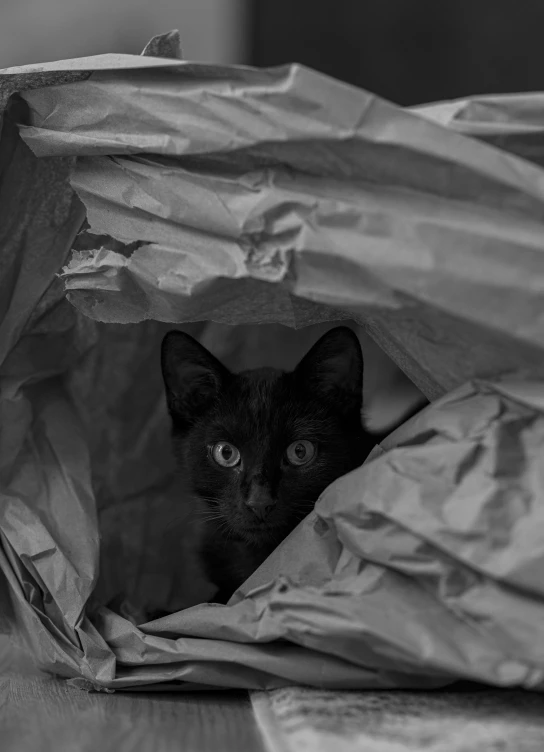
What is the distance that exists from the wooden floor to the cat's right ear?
0.55 m

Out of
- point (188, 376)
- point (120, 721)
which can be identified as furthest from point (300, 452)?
point (120, 721)

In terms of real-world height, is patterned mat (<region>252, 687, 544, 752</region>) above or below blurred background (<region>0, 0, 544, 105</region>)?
below

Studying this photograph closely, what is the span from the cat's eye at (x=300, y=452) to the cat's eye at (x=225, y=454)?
0.29 ft

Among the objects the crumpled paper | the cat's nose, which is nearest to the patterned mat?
the crumpled paper

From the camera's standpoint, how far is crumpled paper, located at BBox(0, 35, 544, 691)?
2.68 ft

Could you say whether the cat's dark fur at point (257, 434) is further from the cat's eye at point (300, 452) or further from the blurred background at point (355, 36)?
the blurred background at point (355, 36)

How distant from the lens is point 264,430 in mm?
1339

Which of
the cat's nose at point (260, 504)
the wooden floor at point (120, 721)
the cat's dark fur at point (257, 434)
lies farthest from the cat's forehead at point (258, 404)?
the wooden floor at point (120, 721)

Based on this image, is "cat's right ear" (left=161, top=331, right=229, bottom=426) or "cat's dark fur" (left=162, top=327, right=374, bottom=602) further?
"cat's right ear" (left=161, top=331, right=229, bottom=426)

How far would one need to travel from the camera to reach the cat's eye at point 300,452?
4.39 ft

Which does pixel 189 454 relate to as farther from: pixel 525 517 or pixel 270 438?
pixel 525 517

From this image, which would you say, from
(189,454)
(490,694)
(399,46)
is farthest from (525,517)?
(399,46)

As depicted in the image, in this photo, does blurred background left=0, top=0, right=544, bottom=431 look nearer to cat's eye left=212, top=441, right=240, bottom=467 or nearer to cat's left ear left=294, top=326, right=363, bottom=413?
cat's left ear left=294, top=326, right=363, bottom=413

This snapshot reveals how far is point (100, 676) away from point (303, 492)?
16.6 inches
